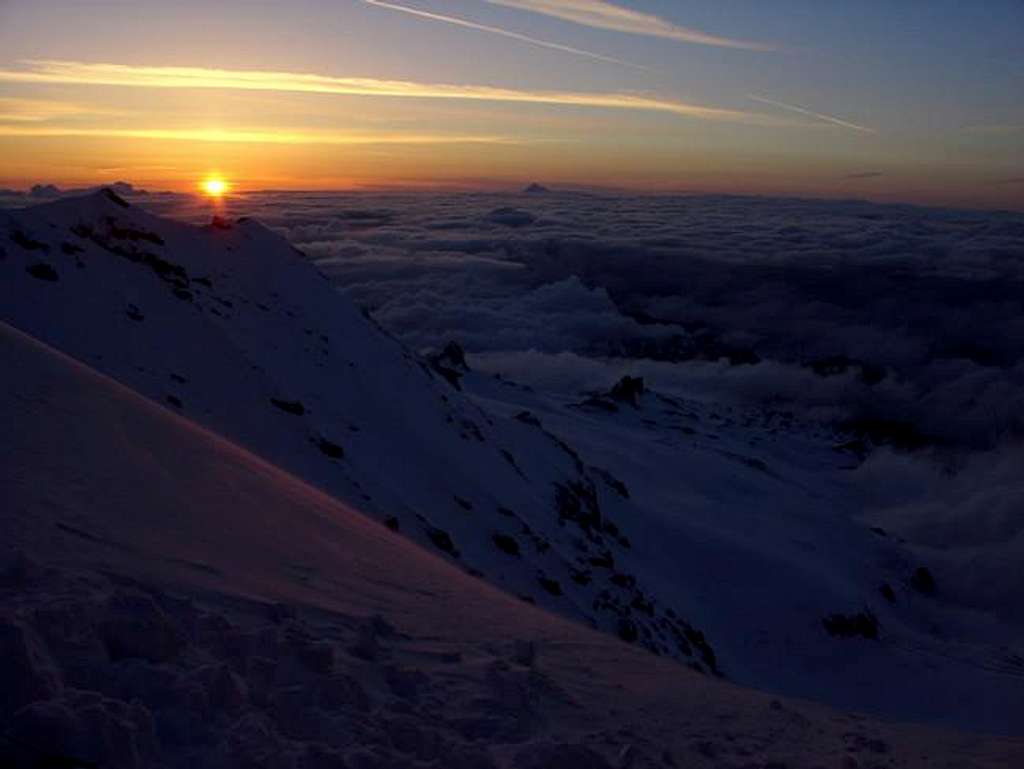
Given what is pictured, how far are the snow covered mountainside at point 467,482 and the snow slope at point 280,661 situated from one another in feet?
1.50

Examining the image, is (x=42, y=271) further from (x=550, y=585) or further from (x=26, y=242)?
(x=550, y=585)

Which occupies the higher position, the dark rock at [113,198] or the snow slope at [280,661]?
the dark rock at [113,198]

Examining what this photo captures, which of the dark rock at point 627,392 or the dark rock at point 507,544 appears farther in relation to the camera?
the dark rock at point 627,392

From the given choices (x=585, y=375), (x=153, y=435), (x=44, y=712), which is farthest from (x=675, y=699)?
(x=585, y=375)

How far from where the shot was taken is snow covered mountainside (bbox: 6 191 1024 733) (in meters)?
15.4

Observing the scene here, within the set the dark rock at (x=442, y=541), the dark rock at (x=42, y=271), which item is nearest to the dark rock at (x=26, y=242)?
the dark rock at (x=42, y=271)

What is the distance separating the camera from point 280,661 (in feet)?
16.0

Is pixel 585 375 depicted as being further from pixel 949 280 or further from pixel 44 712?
pixel 949 280

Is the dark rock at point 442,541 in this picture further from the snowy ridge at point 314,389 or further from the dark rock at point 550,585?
the dark rock at point 550,585

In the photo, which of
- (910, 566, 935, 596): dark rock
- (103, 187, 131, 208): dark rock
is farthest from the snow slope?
(910, 566, 935, 596): dark rock

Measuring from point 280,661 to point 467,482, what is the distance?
1437 centimetres

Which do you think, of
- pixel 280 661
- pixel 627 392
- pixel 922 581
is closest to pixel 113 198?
pixel 280 661

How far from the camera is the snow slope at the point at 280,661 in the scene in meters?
4.07

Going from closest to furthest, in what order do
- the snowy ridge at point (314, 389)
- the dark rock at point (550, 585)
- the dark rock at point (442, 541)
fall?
the dark rock at point (442, 541) < the snowy ridge at point (314, 389) < the dark rock at point (550, 585)
